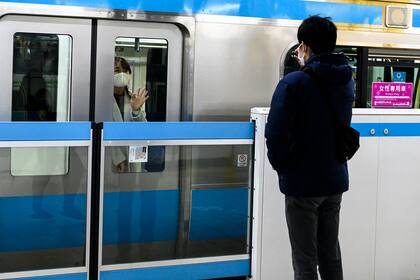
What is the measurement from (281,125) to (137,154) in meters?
1.36

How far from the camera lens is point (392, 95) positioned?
5.04 meters

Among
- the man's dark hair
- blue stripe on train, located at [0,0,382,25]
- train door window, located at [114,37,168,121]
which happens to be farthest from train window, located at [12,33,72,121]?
the man's dark hair

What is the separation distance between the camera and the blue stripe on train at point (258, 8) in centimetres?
421

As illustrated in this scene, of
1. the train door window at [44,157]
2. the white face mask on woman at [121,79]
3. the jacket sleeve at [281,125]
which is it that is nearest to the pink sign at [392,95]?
the white face mask on woman at [121,79]

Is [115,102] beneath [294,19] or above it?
beneath

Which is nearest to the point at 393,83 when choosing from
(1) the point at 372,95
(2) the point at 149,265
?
(1) the point at 372,95

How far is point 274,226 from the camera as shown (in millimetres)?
4082

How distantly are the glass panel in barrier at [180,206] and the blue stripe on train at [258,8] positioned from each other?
1081 mm

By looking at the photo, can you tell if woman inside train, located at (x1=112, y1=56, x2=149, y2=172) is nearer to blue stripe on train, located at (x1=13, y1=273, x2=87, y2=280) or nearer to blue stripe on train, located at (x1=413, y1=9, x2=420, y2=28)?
blue stripe on train, located at (x1=13, y1=273, x2=87, y2=280)

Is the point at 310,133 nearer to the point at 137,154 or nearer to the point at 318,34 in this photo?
the point at 318,34

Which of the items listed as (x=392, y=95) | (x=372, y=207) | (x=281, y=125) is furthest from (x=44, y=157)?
(x=392, y=95)

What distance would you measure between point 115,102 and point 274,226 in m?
1.49

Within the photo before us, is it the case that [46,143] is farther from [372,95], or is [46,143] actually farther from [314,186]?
[372,95]

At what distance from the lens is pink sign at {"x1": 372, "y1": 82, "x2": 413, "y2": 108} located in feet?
16.3
